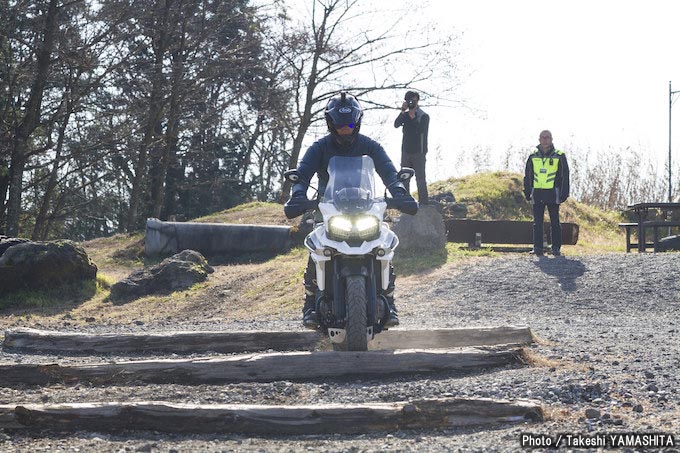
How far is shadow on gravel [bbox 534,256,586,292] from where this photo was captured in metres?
15.0

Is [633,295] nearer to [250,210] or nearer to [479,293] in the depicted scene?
[479,293]

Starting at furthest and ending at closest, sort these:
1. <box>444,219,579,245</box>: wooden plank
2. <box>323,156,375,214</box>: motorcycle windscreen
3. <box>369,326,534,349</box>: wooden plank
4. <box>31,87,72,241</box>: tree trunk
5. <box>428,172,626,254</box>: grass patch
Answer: <box>31,87,72,241</box>: tree trunk
<box>428,172,626,254</box>: grass patch
<box>444,219,579,245</box>: wooden plank
<box>369,326,534,349</box>: wooden plank
<box>323,156,375,214</box>: motorcycle windscreen

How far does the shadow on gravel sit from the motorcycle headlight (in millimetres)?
7768

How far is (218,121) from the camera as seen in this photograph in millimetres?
32875

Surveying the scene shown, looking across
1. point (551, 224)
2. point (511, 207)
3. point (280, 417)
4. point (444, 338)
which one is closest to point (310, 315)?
Answer: point (444, 338)

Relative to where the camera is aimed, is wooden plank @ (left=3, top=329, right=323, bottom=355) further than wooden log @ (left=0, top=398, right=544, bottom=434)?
Yes

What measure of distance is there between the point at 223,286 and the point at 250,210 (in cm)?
890

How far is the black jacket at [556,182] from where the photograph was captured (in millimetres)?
17422

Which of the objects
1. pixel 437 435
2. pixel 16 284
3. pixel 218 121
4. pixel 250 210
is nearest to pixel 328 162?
pixel 437 435

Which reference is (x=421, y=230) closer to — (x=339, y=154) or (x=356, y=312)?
(x=339, y=154)

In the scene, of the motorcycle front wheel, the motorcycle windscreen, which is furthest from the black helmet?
the motorcycle front wheel

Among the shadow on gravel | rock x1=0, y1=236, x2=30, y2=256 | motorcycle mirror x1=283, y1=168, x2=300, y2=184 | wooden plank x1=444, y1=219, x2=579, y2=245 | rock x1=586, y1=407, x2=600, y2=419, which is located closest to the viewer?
rock x1=586, y1=407, x2=600, y2=419

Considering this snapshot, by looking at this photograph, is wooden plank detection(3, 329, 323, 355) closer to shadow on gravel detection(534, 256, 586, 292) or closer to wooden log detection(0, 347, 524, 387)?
wooden log detection(0, 347, 524, 387)

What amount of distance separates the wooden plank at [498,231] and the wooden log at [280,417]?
45.1 feet
